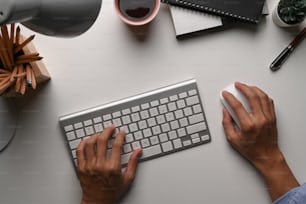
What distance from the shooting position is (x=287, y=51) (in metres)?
0.74

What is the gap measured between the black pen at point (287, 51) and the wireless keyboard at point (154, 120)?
154 mm

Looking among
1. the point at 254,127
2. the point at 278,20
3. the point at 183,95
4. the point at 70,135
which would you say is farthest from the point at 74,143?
the point at 278,20

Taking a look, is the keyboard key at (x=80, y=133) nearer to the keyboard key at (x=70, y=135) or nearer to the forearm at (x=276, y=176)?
the keyboard key at (x=70, y=135)

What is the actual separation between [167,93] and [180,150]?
11cm

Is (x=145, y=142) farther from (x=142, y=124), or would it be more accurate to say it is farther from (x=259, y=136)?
(x=259, y=136)

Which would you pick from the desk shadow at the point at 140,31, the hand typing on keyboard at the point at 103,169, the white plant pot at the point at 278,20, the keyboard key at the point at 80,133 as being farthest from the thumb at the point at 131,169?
the white plant pot at the point at 278,20

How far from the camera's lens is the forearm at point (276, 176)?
733 mm

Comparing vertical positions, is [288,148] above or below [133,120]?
below

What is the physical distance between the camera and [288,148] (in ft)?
2.47

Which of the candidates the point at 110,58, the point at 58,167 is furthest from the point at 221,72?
the point at 58,167

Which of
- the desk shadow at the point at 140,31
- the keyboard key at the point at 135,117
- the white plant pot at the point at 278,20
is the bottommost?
the keyboard key at the point at 135,117

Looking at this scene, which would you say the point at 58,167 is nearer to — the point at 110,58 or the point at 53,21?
the point at 110,58

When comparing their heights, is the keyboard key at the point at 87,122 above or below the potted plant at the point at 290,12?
below

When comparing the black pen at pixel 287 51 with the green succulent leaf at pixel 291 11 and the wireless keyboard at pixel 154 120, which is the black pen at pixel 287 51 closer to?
the green succulent leaf at pixel 291 11
